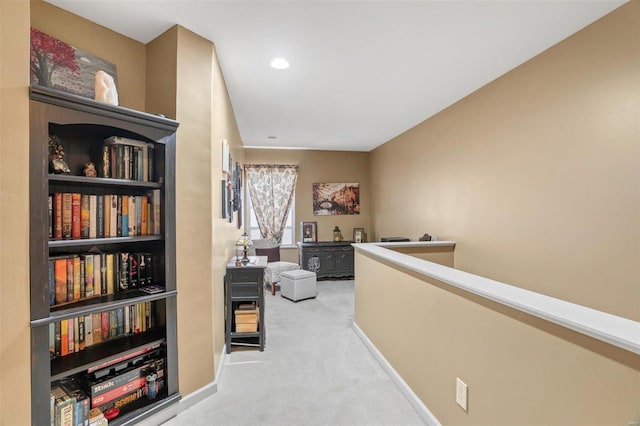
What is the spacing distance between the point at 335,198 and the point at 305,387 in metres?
4.44

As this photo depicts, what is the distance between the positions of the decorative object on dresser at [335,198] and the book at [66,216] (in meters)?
4.90

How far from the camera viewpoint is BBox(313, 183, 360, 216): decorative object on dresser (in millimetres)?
6312

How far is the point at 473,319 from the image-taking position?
149 centimetres

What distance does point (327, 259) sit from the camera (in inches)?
229

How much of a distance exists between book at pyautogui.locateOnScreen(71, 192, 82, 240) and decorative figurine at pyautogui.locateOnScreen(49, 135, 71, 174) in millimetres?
141

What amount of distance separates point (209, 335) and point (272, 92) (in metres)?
2.46

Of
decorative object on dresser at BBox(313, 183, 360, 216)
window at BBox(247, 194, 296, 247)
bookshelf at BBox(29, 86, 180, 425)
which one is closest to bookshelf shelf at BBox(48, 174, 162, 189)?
bookshelf at BBox(29, 86, 180, 425)

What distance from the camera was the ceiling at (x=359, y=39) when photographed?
1848 millimetres

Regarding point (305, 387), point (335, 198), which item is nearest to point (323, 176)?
point (335, 198)

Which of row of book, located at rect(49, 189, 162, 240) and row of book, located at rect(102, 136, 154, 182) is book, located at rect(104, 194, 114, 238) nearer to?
row of book, located at rect(49, 189, 162, 240)

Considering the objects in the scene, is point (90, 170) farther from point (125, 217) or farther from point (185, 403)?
point (185, 403)

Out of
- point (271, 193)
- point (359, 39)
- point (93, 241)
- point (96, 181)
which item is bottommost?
point (93, 241)

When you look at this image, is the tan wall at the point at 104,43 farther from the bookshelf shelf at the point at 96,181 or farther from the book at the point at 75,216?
the book at the point at 75,216
